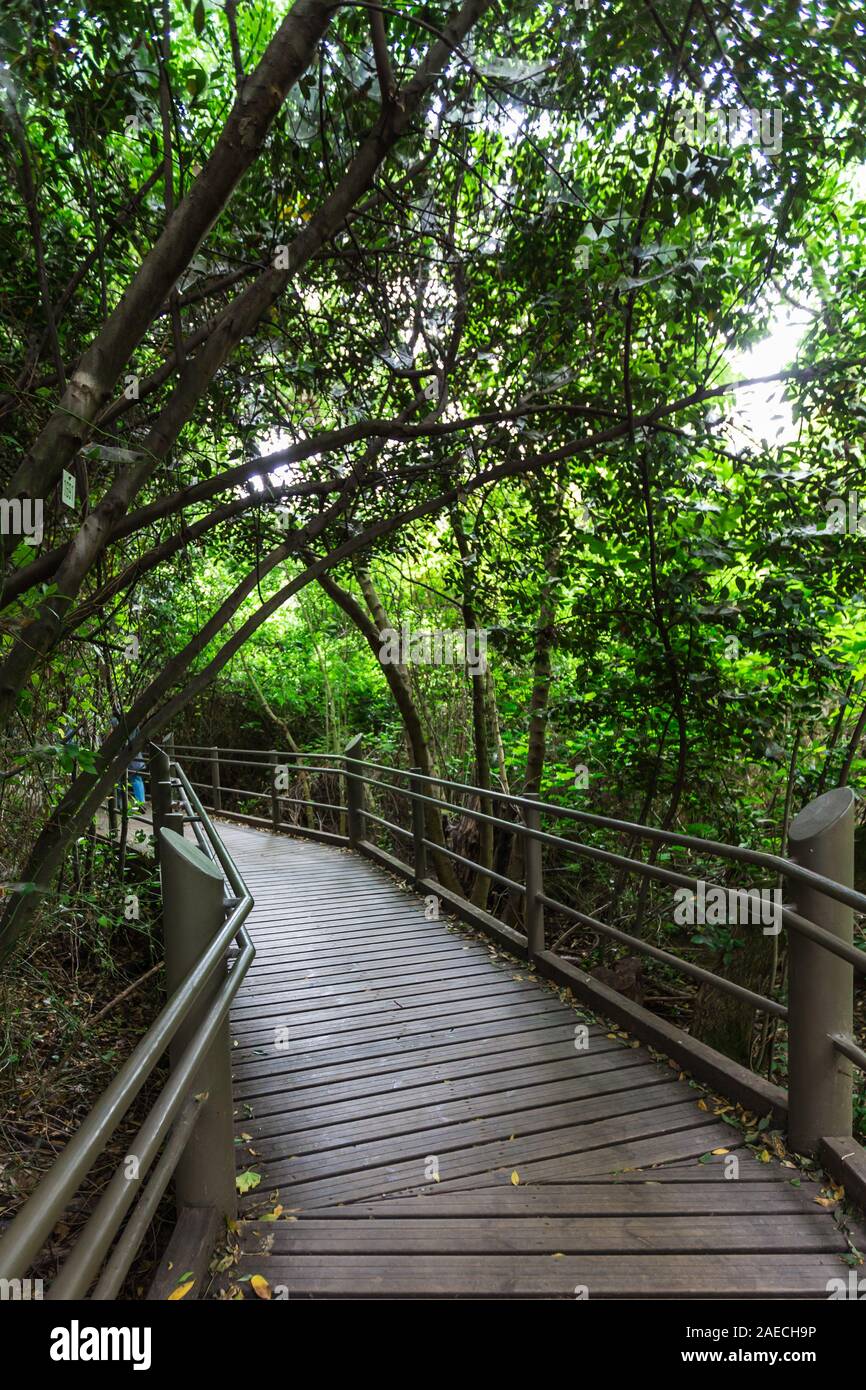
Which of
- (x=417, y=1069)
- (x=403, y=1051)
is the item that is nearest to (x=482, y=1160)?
(x=417, y=1069)

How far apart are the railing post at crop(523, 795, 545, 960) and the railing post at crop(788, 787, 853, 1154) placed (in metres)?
2.01

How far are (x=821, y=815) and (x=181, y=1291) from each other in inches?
95.7

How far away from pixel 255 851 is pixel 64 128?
7.13m

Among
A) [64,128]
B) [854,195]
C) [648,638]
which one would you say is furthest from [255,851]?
[854,195]

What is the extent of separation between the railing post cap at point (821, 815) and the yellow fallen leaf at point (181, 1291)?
7.45 feet

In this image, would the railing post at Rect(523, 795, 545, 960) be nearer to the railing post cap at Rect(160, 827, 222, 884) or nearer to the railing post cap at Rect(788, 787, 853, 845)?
the railing post cap at Rect(788, 787, 853, 845)

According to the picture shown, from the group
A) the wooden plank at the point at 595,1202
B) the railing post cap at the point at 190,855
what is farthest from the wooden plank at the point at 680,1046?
the railing post cap at the point at 190,855

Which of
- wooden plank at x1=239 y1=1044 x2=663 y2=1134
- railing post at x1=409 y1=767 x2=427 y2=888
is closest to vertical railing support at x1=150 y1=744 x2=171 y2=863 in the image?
railing post at x1=409 y1=767 x2=427 y2=888

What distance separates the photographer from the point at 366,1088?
11.5 ft

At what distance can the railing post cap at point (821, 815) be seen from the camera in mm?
2668

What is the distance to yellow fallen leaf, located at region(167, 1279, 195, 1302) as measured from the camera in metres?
2.12

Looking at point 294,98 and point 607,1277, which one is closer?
point 607,1277

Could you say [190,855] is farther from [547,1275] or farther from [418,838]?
[418,838]
